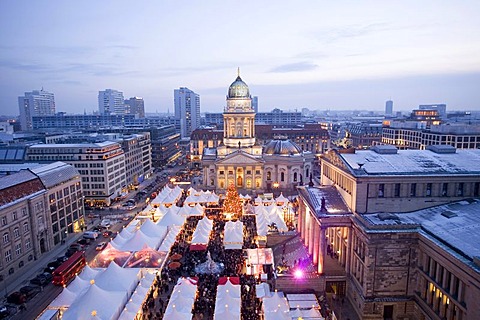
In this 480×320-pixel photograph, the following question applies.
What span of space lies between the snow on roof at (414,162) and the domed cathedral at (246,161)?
55.6 meters

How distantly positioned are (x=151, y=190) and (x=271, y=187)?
117ft

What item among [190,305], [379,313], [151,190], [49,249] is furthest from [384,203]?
[151,190]

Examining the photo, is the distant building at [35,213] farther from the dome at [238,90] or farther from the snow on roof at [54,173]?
the dome at [238,90]

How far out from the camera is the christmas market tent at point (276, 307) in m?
37.5

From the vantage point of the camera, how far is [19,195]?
2167 inches

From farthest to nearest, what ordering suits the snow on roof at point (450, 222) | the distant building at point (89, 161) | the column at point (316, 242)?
the distant building at point (89, 161)
the column at point (316, 242)
the snow on roof at point (450, 222)

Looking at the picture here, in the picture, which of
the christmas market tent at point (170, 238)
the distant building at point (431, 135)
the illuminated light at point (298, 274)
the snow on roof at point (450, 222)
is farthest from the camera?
the distant building at point (431, 135)

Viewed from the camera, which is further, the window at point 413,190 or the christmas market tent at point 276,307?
the window at point 413,190

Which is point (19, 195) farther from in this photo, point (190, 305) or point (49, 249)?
point (190, 305)

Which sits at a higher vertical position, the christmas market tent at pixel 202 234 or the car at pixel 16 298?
the christmas market tent at pixel 202 234

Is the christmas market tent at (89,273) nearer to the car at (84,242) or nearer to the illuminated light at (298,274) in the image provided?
the car at (84,242)

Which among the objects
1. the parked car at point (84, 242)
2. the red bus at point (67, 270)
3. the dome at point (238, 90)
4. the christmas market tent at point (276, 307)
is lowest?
the parked car at point (84, 242)

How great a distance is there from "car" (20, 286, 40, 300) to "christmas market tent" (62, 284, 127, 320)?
1411 cm

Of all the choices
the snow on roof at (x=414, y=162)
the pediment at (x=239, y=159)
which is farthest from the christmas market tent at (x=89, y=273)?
the pediment at (x=239, y=159)
